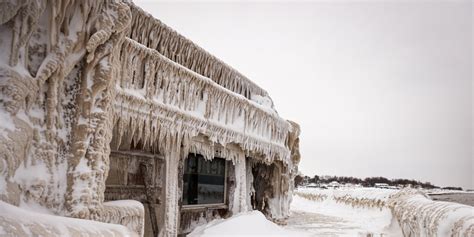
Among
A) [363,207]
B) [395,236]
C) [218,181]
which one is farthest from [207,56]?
[363,207]

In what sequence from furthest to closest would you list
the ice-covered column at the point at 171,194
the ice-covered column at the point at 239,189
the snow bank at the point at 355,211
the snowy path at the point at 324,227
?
the snow bank at the point at 355,211
the snowy path at the point at 324,227
the ice-covered column at the point at 239,189
the ice-covered column at the point at 171,194

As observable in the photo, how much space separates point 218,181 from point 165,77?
5872mm

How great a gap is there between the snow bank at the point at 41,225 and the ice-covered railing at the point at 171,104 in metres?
3.01

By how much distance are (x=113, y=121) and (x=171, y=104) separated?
177 centimetres

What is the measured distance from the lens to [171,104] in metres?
7.82

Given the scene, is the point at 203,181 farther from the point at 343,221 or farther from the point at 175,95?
the point at 343,221

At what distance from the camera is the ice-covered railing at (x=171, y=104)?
6645mm

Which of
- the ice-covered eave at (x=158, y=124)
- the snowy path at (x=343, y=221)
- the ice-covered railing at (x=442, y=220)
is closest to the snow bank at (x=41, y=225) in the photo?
the ice-covered eave at (x=158, y=124)

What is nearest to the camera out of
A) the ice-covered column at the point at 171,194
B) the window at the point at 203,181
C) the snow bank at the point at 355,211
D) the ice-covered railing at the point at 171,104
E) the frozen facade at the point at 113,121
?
the frozen facade at the point at 113,121

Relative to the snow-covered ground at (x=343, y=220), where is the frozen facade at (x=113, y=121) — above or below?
above

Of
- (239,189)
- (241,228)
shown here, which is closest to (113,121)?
(241,228)

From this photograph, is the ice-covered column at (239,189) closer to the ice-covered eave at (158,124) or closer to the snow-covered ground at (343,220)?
the ice-covered eave at (158,124)

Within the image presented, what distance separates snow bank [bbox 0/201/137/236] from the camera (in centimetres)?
282

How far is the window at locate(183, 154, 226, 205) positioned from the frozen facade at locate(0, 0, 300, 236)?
0.03m
